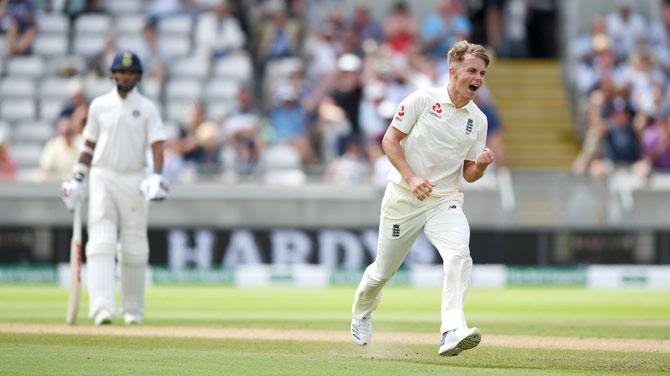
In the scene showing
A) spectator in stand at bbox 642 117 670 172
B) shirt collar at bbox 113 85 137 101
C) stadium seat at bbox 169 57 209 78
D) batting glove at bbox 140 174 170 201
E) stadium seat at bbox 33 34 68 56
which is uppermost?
stadium seat at bbox 33 34 68 56

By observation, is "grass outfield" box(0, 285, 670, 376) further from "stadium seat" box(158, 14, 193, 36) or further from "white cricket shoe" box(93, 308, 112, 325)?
"stadium seat" box(158, 14, 193, 36)

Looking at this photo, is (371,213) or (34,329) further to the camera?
(371,213)

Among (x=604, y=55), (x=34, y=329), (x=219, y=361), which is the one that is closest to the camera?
(x=219, y=361)

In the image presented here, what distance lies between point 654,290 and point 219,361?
10.7 m

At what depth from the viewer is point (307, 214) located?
18266 mm

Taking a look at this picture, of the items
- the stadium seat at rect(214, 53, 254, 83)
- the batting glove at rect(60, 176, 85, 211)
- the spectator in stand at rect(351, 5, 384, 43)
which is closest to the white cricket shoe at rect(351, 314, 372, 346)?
the batting glove at rect(60, 176, 85, 211)

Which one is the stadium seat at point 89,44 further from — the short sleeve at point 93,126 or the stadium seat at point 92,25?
the short sleeve at point 93,126

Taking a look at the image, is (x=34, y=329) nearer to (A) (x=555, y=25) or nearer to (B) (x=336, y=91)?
(B) (x=336, y=91)

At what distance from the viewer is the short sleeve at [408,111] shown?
8.70 metres

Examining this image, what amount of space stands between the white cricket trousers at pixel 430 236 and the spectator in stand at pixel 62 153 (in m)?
8.91

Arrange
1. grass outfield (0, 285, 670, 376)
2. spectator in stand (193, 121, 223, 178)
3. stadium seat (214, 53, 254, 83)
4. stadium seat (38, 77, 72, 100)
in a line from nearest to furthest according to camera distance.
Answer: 1. grass outfield (0, 285, 670, 376)
2. spectator in stand (193, 121, 223, 178)
3. stadium seat (38, 77, 72, 100)
4. stadium seat (214, 53, 254, 83)

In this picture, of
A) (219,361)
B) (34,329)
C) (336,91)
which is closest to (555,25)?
(336,91)

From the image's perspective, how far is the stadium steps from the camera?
2134 cm

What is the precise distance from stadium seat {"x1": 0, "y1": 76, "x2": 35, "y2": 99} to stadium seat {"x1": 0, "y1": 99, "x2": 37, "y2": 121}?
0.17 m
